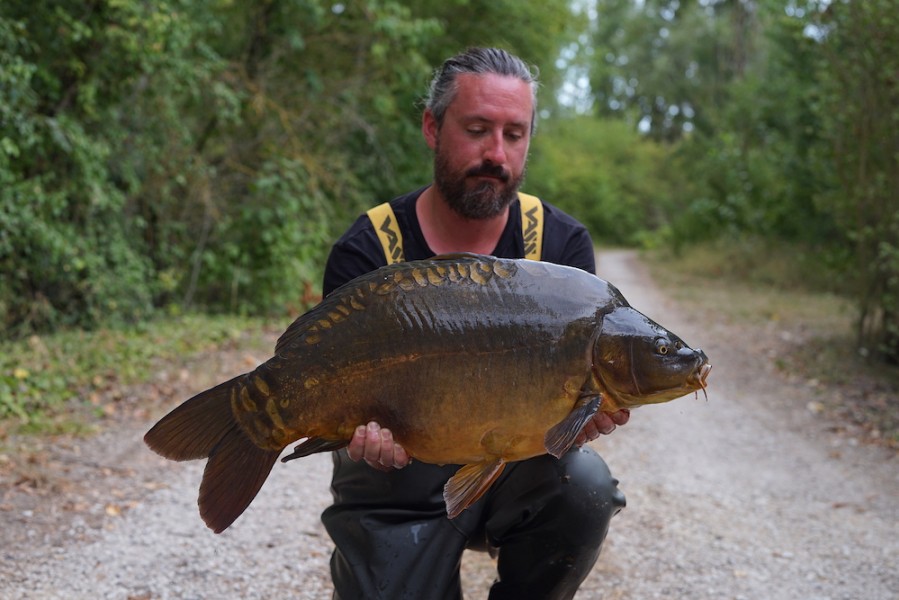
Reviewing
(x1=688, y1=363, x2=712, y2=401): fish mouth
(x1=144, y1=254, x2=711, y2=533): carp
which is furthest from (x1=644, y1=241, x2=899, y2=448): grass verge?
(x1=144, y1=254, x2=711, y2=533): carp

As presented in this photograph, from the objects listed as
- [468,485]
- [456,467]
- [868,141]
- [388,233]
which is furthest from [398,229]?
[868,141]

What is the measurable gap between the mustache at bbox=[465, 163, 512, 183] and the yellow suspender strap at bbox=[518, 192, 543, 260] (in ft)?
0.61

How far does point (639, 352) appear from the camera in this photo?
2.33 metres

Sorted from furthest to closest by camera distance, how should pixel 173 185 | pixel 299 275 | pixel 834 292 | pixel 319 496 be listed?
pixel 834 292 → pixel 299 275 → pixel 173 185 → pixel 319 496

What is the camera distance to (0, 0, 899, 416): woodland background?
8.05 metres

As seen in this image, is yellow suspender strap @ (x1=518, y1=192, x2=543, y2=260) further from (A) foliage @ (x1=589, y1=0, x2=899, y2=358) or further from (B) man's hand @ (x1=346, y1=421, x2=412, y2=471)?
(A) foliage @ (x1=589, y1=0, x2=899, y2=358)

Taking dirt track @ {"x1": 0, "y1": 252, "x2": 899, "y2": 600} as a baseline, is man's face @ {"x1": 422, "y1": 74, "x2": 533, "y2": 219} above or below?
above

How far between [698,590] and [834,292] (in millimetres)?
13353

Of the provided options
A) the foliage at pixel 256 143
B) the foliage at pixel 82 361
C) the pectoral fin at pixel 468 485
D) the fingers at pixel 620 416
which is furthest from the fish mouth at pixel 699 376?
the foliage at pixel 82 361

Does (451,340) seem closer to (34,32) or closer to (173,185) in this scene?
(34,32)

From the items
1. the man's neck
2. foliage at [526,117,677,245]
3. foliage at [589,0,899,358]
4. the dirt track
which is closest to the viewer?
the man's neck

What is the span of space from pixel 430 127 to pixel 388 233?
457 millimetres

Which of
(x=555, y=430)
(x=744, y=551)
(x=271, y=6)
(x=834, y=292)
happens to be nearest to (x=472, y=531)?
(x=555, y=430)

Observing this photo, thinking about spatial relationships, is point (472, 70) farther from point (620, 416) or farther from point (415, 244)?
point (620, 416)
